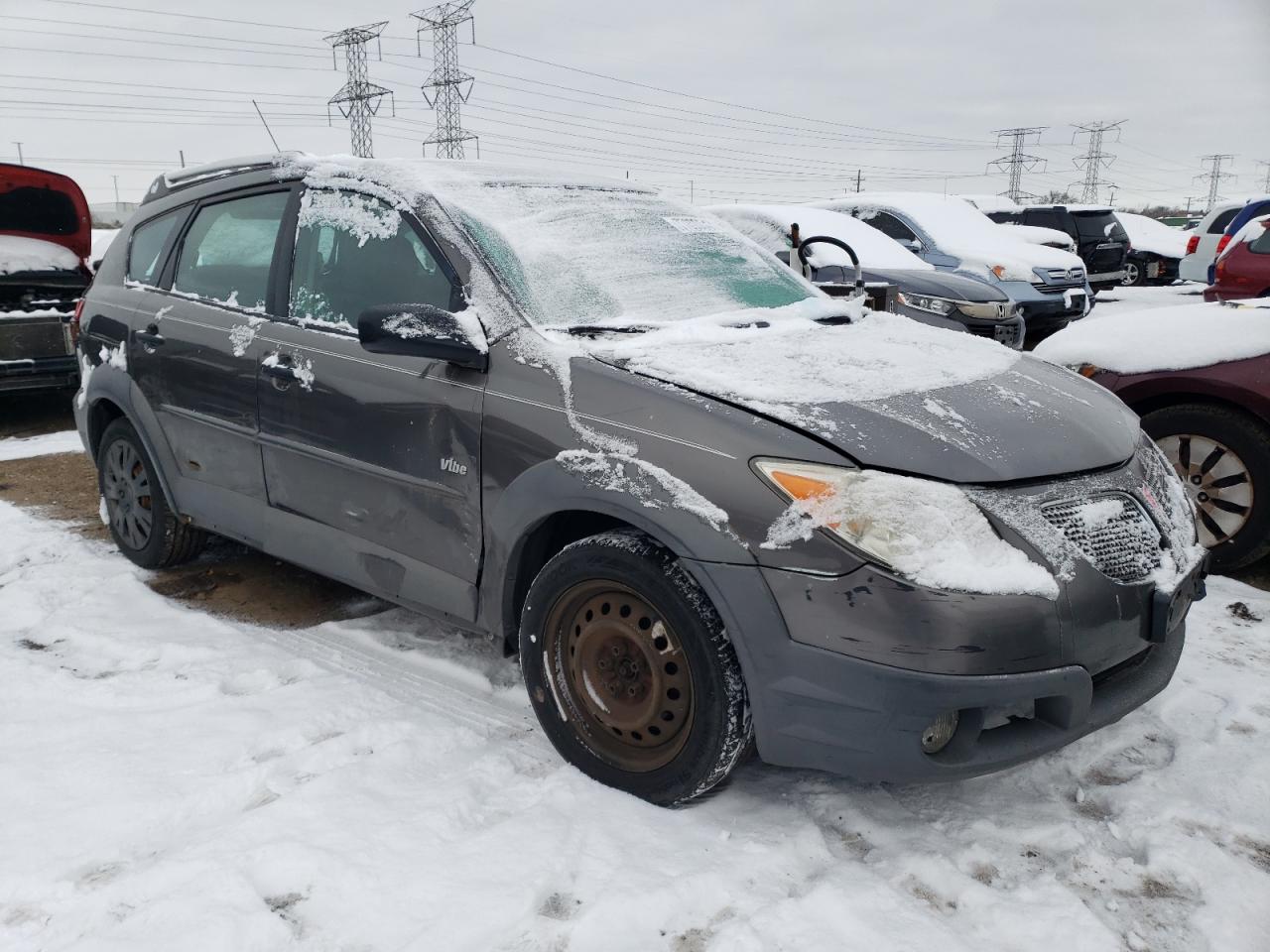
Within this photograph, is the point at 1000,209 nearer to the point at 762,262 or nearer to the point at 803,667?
the point at 762,262

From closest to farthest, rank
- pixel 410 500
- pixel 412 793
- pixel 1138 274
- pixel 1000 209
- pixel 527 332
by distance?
pixel 412 793
pixel 527 332
pixel 410 500
pixel 1000 209
pixel 1138 274

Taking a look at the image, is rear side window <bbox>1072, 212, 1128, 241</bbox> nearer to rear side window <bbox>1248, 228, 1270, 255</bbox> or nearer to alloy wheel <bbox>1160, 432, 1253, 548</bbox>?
rear side window <bbox>1248, 228, 1270, 255</bbox>

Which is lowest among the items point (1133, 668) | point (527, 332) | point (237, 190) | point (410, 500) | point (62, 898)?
point (62, 898)

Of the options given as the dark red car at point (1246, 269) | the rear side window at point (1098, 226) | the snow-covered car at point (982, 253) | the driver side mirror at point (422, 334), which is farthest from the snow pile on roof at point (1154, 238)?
the driver side mirror at point (422, 334)

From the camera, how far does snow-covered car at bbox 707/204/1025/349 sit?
27.4 ft

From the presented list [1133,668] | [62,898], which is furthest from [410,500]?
[1133,668]

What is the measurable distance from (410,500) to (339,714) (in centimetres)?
69

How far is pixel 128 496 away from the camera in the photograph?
439 centimetres

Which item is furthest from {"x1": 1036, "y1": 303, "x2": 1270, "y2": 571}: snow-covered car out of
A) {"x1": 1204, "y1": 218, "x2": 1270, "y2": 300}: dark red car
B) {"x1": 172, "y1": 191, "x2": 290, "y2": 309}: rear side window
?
{"x1": 1204, "y1": 218, "x2": 1270, "y2": 300}: dark red car

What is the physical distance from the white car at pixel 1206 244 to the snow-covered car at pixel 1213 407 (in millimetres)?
9337

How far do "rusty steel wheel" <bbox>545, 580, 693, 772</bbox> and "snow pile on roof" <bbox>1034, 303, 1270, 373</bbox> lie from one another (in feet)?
9.33

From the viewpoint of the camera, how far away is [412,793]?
2.60m

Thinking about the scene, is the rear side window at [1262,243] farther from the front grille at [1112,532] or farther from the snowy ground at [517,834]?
the front grille at [1112,532]

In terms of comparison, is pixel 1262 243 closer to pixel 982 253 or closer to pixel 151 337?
pixel 982 253
